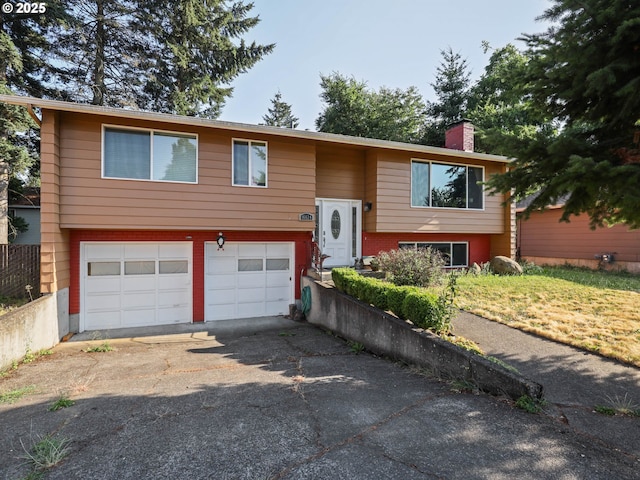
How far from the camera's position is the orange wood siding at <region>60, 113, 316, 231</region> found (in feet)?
24.6

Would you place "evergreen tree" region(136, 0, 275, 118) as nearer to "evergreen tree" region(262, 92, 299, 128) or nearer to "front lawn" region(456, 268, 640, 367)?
"front lawn" region(456, 268, 640, 367)

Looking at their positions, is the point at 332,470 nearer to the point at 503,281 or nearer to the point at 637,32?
the point at 637,32

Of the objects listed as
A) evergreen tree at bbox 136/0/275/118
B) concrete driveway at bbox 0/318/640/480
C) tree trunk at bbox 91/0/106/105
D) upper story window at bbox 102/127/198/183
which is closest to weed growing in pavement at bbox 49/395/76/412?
concrete driveway at bbox 0/318/640/480

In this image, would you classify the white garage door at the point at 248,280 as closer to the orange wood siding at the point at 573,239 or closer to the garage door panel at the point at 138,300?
the garage door panel at the point at 138,300

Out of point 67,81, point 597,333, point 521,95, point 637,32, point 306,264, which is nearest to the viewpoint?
point 637,32

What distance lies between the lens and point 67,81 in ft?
47.1

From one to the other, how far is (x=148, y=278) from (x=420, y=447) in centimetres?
808

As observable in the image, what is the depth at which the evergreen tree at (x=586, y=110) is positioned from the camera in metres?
3.16

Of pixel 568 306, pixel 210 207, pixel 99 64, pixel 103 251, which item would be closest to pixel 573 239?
pixel 568 306

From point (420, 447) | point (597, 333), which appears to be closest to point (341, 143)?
point (597, 333)

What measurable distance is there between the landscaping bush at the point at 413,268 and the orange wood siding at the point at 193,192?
2.64 metres

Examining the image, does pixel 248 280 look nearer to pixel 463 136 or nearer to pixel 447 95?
pixel 463 136

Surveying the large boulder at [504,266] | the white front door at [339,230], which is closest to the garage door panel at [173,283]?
the white front door at [339,230]

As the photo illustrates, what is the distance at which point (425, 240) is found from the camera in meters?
11.5
